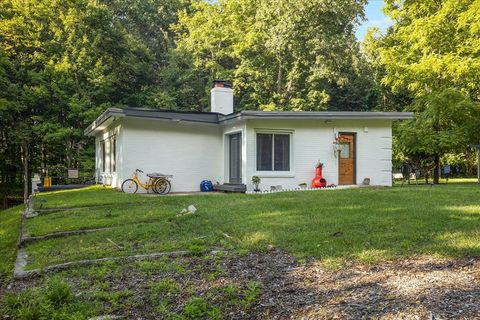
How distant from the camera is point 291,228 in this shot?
539 centimetres

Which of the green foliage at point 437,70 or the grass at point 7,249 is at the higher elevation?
the green foliage at point 437,70

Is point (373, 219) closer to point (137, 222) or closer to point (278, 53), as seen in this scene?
point (137, 222)

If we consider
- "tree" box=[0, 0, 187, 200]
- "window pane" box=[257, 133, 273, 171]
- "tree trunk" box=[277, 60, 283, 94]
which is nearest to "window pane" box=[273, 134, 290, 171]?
"window pane" box=[257, 133, 273, 171]

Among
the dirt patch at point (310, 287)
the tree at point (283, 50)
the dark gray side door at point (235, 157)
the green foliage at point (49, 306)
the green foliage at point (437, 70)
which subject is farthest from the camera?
the tree at point (283, 50)

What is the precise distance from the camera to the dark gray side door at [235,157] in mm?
12086

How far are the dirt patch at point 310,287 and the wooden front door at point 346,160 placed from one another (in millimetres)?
8631

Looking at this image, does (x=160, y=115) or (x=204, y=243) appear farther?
(x=160, y=115)

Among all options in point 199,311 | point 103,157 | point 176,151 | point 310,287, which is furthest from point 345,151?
point 199,311

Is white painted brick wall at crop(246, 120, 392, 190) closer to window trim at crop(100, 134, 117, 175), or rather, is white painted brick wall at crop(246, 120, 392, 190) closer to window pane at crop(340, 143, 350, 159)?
window pane at crop(340, 143, 350, 159)

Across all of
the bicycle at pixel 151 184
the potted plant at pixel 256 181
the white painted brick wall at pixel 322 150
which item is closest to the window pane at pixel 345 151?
the white painted brick wall at pixel 322 150

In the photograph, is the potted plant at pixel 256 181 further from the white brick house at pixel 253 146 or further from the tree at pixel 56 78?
the tree at pixel 56 78

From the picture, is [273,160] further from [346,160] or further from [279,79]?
[279,79]

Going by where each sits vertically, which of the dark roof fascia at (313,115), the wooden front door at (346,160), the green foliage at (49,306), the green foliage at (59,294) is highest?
the dark roof fascia at (313,115)

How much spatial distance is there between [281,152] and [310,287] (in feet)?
29.1
